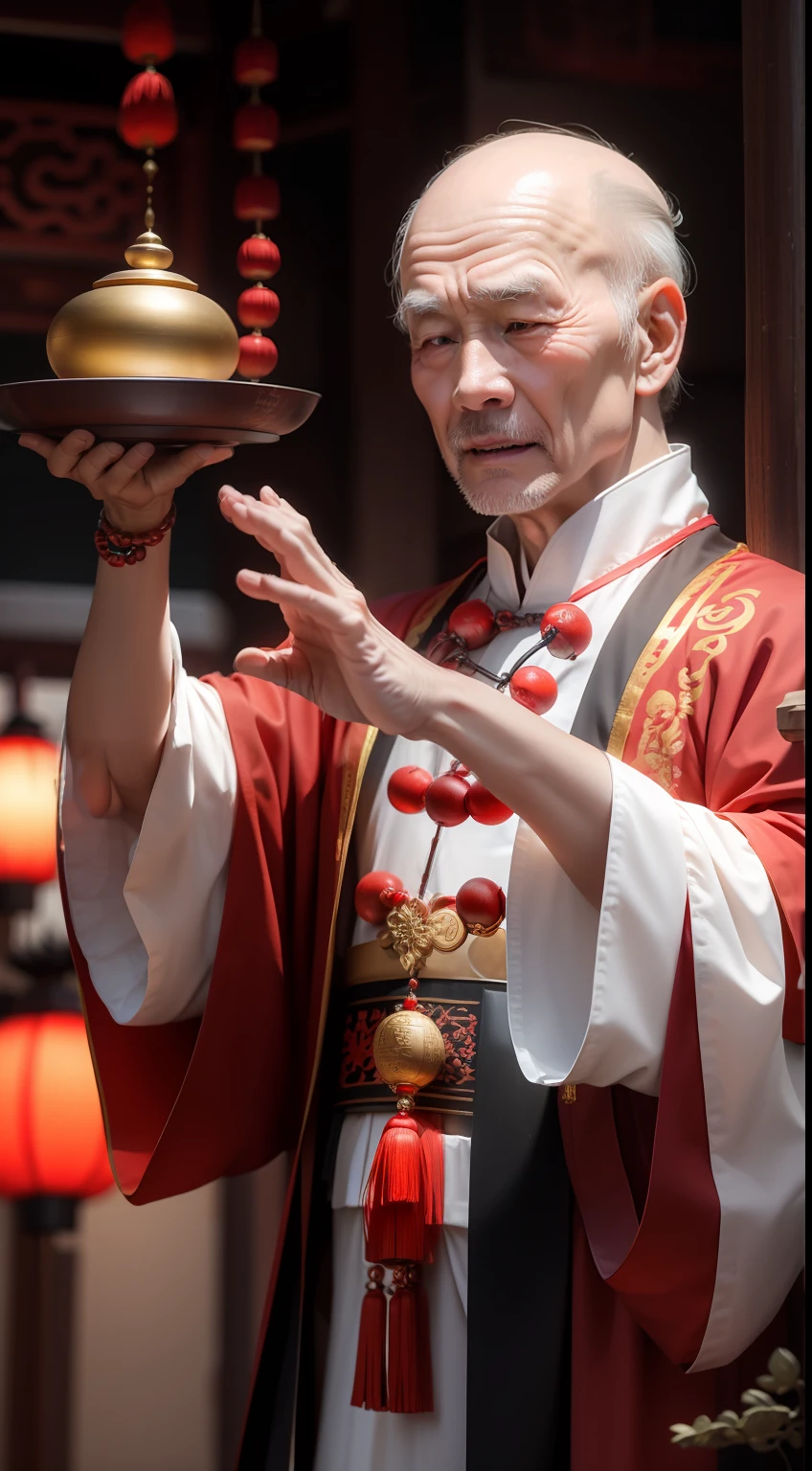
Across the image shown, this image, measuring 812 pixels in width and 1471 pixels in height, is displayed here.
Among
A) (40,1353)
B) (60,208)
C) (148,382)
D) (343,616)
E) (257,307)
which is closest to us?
(343,616)

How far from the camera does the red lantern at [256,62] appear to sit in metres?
3.13

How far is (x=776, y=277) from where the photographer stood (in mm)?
2385

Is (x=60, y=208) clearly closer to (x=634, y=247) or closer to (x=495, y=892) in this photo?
(x=634, y=247)

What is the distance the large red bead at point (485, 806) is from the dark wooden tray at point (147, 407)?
466 mm

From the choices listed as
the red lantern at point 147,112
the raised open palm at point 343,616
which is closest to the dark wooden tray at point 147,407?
the raised open palm at point 343,616

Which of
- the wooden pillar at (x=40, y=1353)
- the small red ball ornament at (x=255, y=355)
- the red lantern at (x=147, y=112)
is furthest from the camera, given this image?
the wooden pillar at (x=40, y=1353)

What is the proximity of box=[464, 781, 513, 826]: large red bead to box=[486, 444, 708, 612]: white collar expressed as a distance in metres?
0.33

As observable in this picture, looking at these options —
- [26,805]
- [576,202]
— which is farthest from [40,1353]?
[576,202]

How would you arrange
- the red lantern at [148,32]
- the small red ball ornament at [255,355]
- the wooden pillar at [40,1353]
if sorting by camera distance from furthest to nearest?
the wooden pillar at [40,1353], the red lantern at [148,32], the small red ball ornament at [255,355]

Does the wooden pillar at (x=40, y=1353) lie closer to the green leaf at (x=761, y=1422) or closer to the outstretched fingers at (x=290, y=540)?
the outstretched fingers at (x=290, y=540)

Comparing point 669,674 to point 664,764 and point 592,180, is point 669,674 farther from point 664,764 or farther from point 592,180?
point 592,180

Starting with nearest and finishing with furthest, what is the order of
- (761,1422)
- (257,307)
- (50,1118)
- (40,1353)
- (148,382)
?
(761,1422)
(148,382)
(257,307)
(50,1118)
(40,1353)

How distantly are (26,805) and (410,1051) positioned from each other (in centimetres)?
174

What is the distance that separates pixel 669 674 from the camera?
88.7 inches
